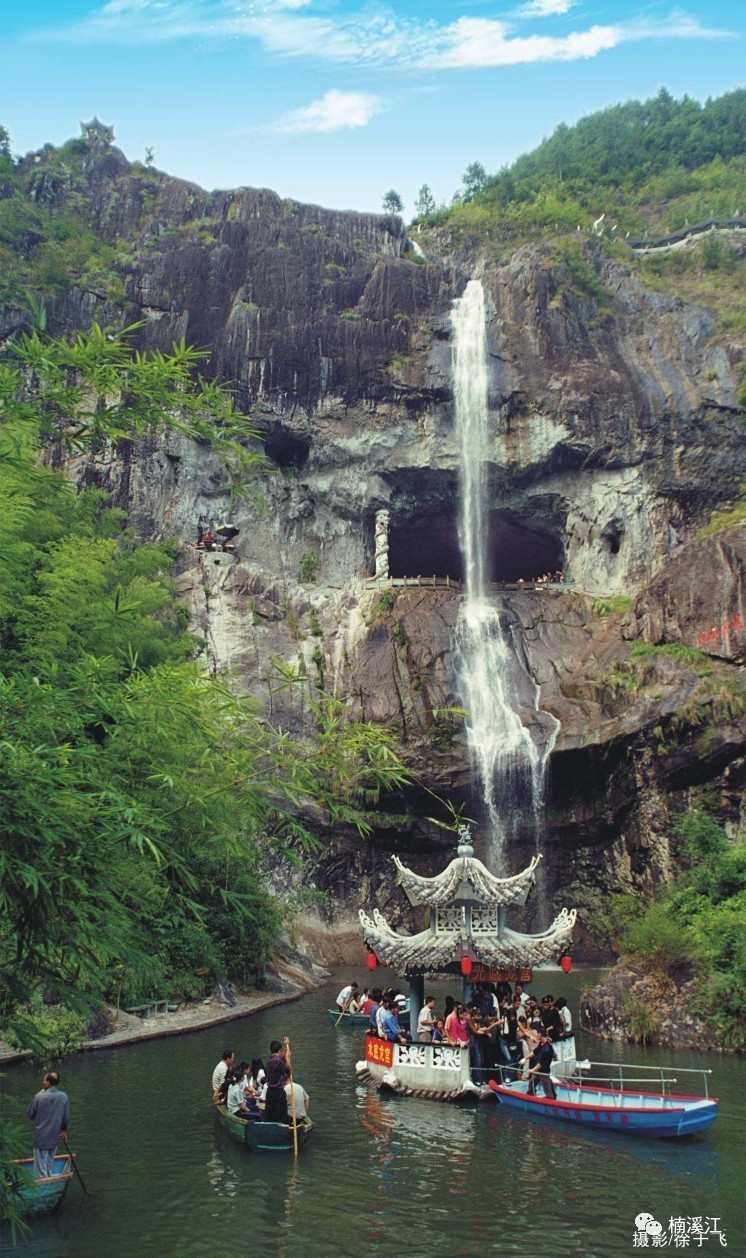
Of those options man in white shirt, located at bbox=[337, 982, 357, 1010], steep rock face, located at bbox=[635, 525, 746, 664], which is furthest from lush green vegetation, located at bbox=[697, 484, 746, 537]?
man in white shirt, located at bbox=[337, 982, 357, 1010]

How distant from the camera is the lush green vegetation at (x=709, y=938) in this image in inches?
680

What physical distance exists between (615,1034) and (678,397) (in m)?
26.8

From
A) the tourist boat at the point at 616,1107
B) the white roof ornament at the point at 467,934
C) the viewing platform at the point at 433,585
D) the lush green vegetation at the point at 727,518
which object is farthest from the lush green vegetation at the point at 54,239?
the tourist boat at the point at 616,1107

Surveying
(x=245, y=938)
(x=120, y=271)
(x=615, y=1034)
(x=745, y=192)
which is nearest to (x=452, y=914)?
(x=615, y=1034)

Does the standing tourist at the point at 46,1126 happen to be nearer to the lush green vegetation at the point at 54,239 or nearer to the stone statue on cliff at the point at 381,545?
the stone statue on cliff at the point at 381,545

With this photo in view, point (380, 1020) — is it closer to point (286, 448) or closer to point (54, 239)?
point (286, 448)

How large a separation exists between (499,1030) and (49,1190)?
7167mm

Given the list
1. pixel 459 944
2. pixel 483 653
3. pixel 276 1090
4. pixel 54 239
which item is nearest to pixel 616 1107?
pixel 459 944

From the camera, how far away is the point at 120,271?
40531mm

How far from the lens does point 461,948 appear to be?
14742 millimetres

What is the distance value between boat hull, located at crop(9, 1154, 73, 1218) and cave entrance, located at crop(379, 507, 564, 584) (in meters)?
33.4

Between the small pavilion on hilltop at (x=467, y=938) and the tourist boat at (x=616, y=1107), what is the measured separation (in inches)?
73.7

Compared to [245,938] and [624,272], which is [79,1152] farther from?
[624,272]

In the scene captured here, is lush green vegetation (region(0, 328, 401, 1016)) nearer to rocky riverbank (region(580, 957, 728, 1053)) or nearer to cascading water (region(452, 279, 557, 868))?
rocky riverbank (region(580, 957, 728, 1053))
